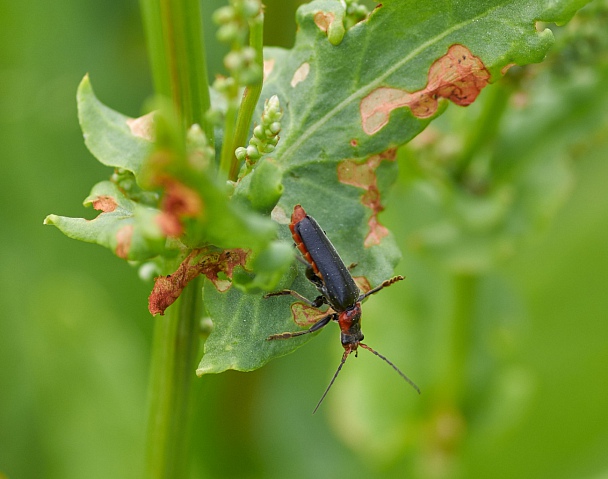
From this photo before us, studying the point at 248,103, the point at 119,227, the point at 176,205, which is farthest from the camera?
the point at 248,103

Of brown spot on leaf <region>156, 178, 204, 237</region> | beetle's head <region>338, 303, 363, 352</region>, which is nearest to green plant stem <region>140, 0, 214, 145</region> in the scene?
brown spot on leaf <region>156, 178, 204, 237</region>

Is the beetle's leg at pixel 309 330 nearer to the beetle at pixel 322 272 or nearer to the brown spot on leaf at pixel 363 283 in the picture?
the beetle at pixel 322 272

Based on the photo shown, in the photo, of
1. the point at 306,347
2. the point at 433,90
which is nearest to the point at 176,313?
the point at 433,90

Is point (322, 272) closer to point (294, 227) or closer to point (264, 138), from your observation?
point (294, 227)

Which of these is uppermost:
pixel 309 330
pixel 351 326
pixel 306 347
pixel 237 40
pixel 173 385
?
pixel 237 40

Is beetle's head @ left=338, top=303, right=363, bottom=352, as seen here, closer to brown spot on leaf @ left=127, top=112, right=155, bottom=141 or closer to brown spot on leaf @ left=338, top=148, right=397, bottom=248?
brown spot on leaf @ left=338, top=148, right=397, bottom=248

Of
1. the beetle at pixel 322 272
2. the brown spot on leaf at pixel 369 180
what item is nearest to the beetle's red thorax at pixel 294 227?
the beetle at pixel 322 272
